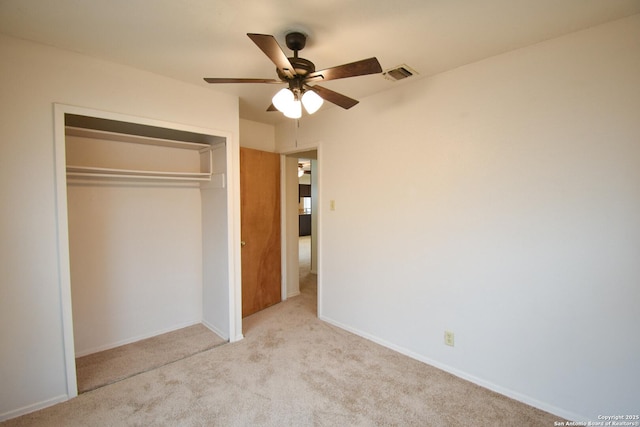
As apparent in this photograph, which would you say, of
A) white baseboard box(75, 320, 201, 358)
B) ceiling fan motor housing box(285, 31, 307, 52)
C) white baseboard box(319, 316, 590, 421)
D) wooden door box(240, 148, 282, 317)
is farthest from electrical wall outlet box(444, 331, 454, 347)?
white baseboard box(75, 320, 201, 358)

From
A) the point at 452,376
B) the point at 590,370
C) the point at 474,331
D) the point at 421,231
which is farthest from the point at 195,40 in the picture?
the point at 590,370

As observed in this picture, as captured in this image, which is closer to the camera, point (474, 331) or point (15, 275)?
point (15, 275)

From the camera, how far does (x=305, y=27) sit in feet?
5.75

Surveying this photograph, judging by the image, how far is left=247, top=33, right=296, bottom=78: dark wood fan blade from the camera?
130 centimetres

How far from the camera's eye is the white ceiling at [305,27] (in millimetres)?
1571

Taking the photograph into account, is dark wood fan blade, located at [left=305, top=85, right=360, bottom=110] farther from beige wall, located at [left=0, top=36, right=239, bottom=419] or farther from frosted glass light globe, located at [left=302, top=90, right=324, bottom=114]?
beige wall, located at [left=0, top=36, right=239, bottom=419]

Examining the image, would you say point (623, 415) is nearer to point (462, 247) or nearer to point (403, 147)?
point (462, 247)

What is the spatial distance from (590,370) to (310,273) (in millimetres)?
4276

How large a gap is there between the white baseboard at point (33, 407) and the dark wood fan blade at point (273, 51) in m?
2.77

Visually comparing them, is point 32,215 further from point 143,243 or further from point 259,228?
point 259,228

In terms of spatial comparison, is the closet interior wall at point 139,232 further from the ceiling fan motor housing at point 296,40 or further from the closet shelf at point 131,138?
the ceiling fan motor housing at point 296,40

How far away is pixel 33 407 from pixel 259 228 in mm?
2421

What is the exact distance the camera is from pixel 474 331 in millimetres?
2293

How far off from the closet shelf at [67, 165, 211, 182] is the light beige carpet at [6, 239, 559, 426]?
5.81ft
